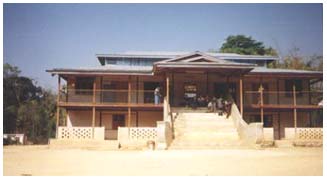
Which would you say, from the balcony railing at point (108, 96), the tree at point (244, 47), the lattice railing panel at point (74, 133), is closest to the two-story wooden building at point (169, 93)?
the balcony railing at point (108, 96)

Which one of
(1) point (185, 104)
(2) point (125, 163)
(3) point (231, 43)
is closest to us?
(2) point (125, 163)

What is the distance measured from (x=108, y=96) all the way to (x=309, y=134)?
30.0 ft

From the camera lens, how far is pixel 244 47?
123ft

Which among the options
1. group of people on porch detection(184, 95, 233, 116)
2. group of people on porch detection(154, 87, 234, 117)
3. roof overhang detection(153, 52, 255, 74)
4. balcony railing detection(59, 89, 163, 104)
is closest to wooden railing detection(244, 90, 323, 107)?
group of people on porch detection(154, 87, 234, 117)

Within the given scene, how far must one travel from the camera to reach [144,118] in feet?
69.9

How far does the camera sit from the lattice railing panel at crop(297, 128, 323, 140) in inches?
677

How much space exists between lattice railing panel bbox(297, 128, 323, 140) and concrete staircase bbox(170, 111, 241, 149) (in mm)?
2726

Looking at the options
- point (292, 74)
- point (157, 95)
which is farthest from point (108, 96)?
point (292, 74)

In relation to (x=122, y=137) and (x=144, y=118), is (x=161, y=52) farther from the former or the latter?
(x=122, y=137)

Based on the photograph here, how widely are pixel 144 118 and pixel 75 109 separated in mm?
3320

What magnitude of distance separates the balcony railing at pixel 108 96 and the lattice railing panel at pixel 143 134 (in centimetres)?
348

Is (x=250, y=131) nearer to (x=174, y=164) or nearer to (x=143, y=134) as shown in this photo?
(x=143, y=134)
